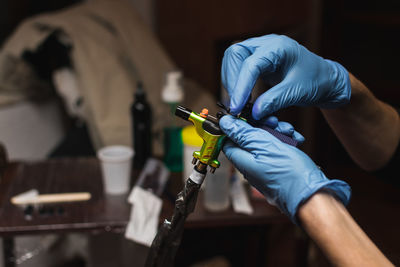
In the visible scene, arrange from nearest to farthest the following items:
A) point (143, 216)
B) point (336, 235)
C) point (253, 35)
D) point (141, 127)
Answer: point (336, 235)
point (143, 216)
point (141, 127)
point (253, 35)

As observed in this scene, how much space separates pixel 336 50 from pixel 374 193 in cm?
90

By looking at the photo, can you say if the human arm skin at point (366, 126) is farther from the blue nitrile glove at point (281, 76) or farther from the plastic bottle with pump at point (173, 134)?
the plastic bottle with pump at point (173, 134)

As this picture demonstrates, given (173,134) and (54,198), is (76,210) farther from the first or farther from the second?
(173,134)

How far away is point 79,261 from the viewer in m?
1.83

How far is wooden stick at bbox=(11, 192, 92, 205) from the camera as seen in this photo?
128 cm

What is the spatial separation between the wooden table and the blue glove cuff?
0.47m

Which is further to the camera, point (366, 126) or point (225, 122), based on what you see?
point (366, 126)

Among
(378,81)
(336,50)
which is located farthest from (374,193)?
(336,50)

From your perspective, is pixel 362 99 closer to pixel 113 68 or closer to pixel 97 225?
pixel 97 225

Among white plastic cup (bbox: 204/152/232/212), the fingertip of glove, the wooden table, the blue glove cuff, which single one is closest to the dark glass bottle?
the wooden table

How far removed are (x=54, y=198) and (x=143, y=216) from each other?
266mm

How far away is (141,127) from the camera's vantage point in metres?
1.46

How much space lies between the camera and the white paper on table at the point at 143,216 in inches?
47.4

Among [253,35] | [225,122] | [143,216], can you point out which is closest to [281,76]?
[225,122]
